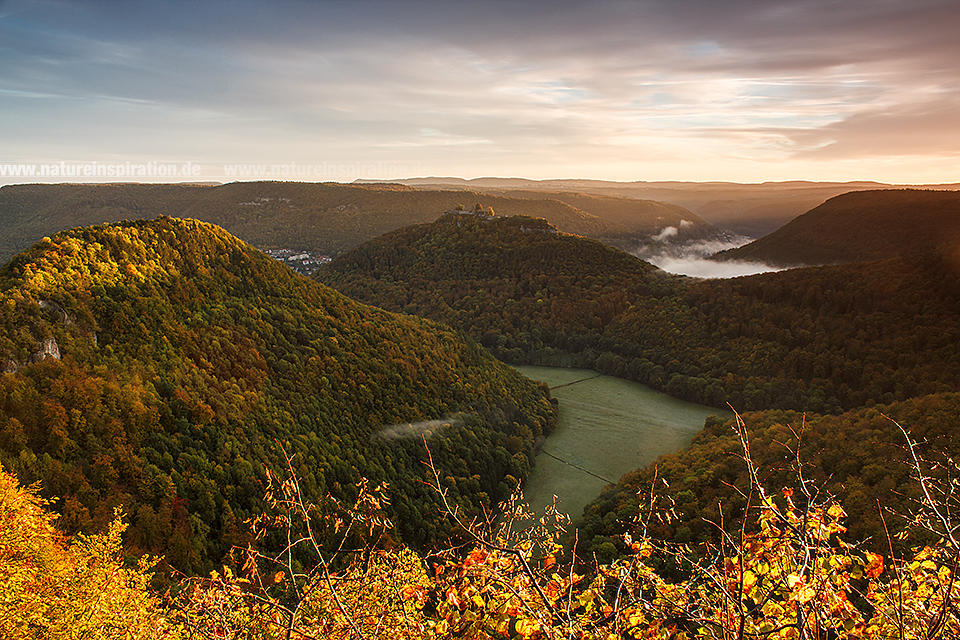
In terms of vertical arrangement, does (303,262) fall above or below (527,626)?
below

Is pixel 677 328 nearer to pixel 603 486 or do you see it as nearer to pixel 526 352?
pixel 526 352

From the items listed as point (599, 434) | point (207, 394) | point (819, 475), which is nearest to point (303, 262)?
point (599, 434)

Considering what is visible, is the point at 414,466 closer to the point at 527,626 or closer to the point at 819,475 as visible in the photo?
the point at 819,475

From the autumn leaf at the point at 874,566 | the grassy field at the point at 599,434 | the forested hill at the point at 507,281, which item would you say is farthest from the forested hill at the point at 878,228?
the autumn leaf at the point at 874,566

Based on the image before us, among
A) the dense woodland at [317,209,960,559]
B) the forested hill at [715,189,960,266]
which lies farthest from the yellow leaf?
the forested hill at [715,189,960,266]

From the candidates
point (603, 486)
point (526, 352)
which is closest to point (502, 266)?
point (526, 352)

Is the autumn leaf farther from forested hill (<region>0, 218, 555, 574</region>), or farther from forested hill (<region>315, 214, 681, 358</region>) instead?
forested hill (<region>315, 214, 681, 358</region>)
